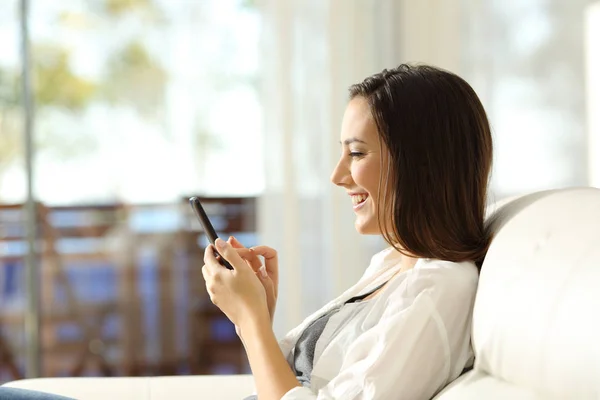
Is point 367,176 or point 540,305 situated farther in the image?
point 367,176

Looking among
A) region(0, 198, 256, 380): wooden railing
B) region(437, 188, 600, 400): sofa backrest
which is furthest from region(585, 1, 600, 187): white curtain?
region(0, 198, 256, 380): wooden railing

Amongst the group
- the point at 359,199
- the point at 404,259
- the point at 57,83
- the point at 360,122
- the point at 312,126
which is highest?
the point at 57,83

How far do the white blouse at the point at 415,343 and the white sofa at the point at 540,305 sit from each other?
0.04 metres

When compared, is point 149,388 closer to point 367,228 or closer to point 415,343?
point 367,228

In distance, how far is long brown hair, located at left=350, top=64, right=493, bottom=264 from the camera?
122 cm

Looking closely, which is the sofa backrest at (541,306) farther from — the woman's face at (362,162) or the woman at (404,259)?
the woman's face at (362,162)

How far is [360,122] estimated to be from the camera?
1.35 meters

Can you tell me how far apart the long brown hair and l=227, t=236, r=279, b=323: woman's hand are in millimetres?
312

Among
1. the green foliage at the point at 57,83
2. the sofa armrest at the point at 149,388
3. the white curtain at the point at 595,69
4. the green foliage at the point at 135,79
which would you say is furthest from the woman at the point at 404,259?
the green foliage at the point at 57,83

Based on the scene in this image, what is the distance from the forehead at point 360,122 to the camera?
133 centimetres

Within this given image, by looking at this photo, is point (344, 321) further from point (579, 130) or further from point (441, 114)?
point (579, 130)

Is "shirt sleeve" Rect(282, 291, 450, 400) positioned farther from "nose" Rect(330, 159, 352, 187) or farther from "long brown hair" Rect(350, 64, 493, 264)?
"nose" Rect(330, 159, 352, 187)

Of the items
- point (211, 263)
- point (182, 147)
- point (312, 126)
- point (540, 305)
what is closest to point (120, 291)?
point (182, 147)

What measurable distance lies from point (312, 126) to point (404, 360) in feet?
7.05
